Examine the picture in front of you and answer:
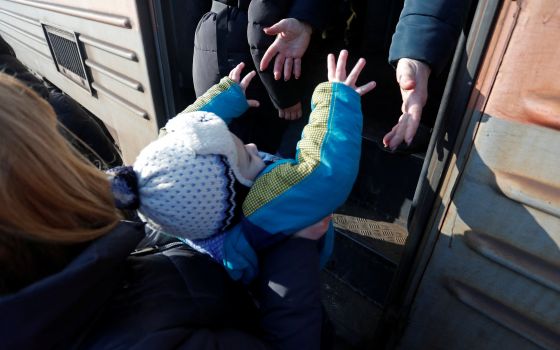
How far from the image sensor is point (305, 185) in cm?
91

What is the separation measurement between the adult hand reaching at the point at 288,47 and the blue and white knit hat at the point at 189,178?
0.60 meters

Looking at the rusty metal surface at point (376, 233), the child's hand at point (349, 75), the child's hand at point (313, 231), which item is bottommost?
the rusty metal surface at point (376, 233)

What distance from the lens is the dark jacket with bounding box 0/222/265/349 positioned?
1.93 feet

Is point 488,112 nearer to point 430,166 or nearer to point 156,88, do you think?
point 430,166

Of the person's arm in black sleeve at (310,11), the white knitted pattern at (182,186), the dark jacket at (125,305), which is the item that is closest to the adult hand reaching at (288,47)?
the person's arm in black sleeve at (310,11)

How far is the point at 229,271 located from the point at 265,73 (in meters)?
0.85

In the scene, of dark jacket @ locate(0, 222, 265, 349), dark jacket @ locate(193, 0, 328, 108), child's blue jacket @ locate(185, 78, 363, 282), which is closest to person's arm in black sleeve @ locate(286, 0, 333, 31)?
dark jacket @ locate(193, 0, 328, 108)

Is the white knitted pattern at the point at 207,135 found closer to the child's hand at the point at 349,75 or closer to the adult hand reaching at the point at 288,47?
the child's hand at the point at 349,75

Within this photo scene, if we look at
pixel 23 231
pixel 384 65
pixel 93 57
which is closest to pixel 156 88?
pixel 93 57

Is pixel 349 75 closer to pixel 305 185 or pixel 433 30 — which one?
pixel 433 30

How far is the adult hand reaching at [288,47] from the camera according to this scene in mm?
1383

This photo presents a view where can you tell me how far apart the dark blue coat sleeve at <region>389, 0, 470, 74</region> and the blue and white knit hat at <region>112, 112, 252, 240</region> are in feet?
1.94

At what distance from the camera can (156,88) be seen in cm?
211

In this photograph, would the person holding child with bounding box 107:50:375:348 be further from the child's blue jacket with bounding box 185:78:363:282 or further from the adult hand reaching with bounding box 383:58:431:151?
the adult hand reaching with bounding box 383:58:431:151
